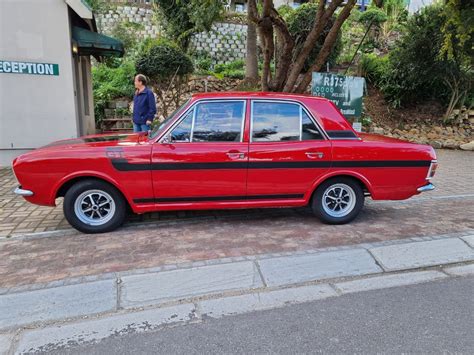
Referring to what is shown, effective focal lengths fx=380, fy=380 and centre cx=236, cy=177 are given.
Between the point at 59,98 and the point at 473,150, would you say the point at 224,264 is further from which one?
the point at 473,150

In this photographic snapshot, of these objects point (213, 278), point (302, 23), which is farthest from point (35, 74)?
point (302, 23)

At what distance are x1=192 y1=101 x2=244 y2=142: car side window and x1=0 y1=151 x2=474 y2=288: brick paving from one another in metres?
1.14

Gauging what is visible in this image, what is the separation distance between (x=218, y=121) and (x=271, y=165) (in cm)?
83

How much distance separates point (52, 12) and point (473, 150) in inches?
492

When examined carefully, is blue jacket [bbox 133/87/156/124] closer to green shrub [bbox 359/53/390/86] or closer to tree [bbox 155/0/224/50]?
tree [bbox 155/0/224/50]

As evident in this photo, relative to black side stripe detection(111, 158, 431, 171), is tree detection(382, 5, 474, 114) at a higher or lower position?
Answer: higher

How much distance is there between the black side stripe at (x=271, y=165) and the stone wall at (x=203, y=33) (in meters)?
14.9

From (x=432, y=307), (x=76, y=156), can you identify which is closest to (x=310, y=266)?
(x=432, y=307)

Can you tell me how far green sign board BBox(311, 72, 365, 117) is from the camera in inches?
297

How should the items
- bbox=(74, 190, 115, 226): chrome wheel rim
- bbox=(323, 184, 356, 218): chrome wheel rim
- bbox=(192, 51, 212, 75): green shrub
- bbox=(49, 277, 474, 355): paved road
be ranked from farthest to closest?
1. bbox=(192, 51, 212, 75): green shrub
2. bbox=(323, 184, 356, 218): chrome wheel rim
3. bbox=(74, 190, 115, 226): chrome wheel rim
4. bbox=(49, 277, 474, 355): paved road

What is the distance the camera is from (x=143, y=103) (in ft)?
24.2

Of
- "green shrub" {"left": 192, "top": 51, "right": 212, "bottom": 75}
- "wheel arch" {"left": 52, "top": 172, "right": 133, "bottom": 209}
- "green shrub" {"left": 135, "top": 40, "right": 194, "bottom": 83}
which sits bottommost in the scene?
"wheel arch" {"left": 52, "top": 172, "right": 133, "bottom": 209}

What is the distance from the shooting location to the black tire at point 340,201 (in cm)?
486

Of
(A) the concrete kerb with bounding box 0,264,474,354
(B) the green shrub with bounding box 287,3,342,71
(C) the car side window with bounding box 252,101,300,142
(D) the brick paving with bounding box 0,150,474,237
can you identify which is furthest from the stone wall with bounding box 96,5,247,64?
(A) the concrete kerb with bounding box 0,264,474,354
